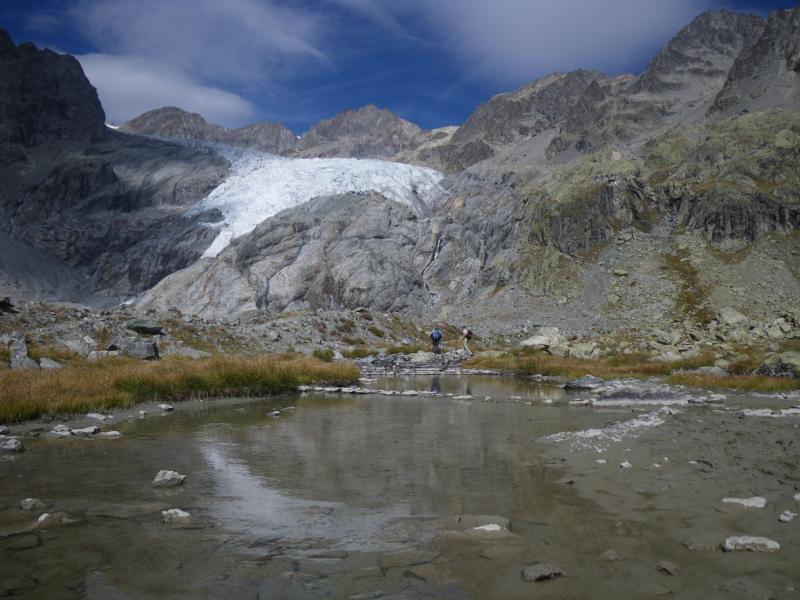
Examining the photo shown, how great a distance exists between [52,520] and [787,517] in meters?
9.62

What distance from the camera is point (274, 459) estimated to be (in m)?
11.5

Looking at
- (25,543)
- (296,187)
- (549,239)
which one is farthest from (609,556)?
(296,187)

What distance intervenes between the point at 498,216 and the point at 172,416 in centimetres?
12714

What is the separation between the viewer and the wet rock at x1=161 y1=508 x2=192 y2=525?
24.0ft

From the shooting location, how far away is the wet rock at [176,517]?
7.30 m

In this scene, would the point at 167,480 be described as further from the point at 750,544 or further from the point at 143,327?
the point at 143,327

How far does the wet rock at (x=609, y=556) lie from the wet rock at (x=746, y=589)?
1.09m

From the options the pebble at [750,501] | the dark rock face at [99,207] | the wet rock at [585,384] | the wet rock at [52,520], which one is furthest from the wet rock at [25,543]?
the dark rock face at [99,207]

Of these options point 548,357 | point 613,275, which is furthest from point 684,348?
point 613,275

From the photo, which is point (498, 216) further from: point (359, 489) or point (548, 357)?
point (359, 489)

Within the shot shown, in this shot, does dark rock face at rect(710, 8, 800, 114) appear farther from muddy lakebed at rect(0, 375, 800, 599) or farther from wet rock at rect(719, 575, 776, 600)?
wet rock at rect(719, 575, 776, 600)

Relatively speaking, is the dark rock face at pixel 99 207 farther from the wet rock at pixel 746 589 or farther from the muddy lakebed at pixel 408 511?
the wet rock at pixel 746 589

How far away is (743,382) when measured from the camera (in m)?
24.9

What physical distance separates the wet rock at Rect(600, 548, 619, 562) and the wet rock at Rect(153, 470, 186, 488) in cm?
678
